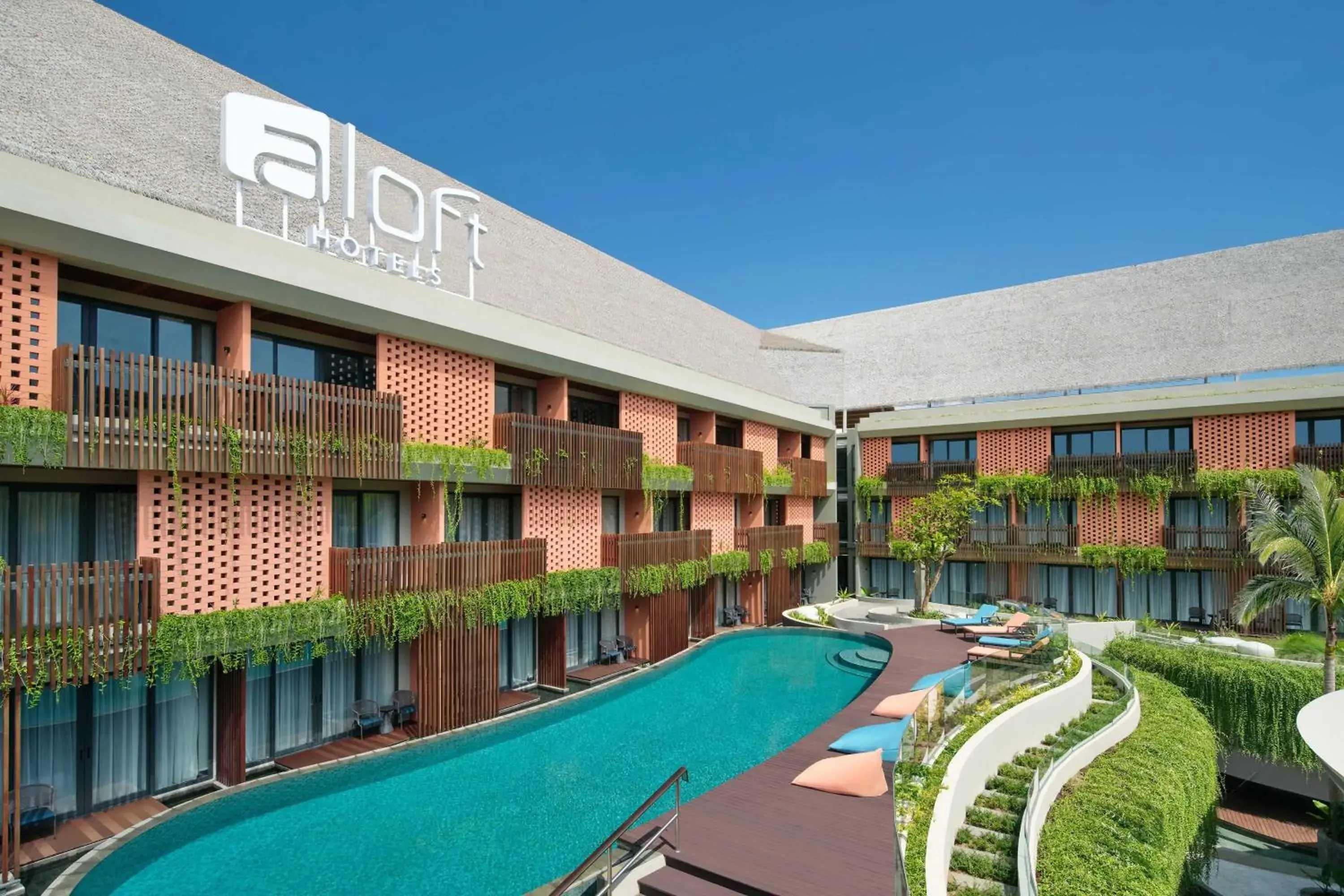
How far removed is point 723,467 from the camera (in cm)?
2519

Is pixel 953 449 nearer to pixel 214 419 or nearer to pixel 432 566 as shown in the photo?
pixel 432 566

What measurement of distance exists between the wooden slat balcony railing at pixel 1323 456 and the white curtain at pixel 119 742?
3032 cm

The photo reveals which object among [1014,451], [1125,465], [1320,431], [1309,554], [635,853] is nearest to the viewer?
[635,853]

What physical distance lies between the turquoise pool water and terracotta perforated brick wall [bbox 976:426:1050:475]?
626 inches

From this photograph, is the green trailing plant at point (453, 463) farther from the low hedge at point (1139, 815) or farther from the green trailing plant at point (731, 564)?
the low hedge at point (1139, 815)

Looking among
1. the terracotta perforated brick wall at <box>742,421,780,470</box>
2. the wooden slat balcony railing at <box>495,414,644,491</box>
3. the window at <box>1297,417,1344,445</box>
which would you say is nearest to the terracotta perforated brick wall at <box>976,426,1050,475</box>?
the window at <box>1297,417,1344,445</box>

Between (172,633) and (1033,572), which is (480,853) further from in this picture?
(1033,572)

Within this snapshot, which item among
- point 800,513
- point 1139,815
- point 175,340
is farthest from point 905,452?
point 175,340

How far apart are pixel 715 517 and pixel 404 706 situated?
1310 centimetres

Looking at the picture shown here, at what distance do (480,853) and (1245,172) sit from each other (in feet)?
81.8

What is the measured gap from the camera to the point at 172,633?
1090 centimetres

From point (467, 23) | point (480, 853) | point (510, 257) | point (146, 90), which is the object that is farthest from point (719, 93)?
point (480, 853)

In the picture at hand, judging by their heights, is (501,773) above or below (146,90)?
below

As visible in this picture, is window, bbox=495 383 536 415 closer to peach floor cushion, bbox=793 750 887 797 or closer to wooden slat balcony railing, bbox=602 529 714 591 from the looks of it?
wooden slat balcony railing, bbox=602 529 714 591
